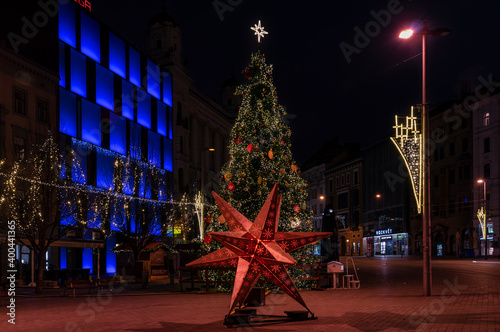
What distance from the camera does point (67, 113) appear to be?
41250 millimetres

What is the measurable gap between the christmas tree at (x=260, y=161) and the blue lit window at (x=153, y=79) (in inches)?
1322

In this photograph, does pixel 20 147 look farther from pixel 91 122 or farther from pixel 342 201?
pixel 342 201

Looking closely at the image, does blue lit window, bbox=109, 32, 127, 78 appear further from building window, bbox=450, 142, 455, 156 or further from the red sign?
building window, bbox=450, 142, 455, 156

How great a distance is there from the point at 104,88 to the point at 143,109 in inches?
274

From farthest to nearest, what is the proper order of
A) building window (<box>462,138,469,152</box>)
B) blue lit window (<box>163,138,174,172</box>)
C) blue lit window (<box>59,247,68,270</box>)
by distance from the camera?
1. building window (<box>462,138,469,152</box>)
2. blue lit window (<box>163,138,174,172</box>)
3. blue lit window (<box>59,247,68,270</box>)

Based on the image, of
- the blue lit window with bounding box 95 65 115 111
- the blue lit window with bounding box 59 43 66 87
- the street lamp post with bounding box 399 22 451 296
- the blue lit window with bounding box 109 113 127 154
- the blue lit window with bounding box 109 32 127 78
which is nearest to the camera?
the street lamp post with bounding box 399 22 451 296

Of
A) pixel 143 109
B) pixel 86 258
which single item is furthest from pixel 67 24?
pixel 86 258

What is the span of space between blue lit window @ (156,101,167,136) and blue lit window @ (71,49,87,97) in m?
12.3

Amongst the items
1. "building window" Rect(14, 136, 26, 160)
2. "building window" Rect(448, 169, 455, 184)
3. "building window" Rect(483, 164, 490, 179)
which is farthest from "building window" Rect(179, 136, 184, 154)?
"building window" Rect(483, 164, 490, 179)

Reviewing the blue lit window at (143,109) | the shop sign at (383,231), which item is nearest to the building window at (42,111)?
the blue lit window at (143,109)

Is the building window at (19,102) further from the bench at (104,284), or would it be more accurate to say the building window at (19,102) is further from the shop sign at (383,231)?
the shop sign at (383,231)

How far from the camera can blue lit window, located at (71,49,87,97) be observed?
42.8 m

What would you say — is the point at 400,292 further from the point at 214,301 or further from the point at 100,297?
the point at 100,297

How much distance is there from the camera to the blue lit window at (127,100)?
164 ft
